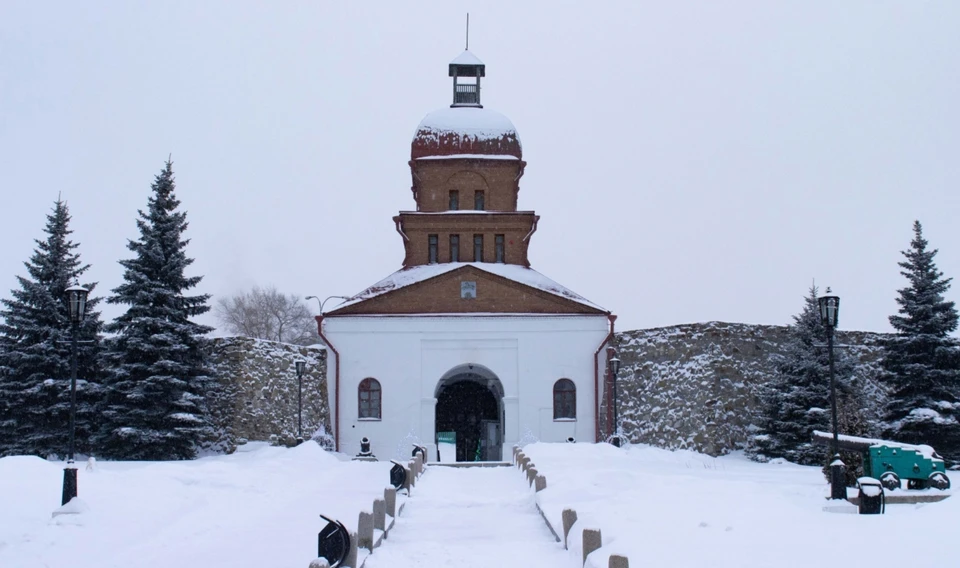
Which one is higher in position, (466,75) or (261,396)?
(466,75)

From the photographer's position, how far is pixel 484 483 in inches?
724

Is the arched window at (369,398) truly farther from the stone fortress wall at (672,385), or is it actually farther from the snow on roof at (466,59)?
the snow on roof at (466,59)

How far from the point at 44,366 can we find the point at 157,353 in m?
2.74

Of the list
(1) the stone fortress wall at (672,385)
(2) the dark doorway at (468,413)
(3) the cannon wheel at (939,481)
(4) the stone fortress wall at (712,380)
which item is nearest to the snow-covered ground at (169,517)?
(1) the stone fortress wall at (672,385)

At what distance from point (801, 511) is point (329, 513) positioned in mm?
6617

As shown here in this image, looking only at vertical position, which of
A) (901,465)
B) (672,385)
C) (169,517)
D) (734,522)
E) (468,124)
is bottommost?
(169,517)

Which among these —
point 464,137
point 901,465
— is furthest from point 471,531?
point 464,137

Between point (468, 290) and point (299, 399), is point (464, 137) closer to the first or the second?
point (468, 290)

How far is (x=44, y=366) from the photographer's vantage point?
78.8 ft

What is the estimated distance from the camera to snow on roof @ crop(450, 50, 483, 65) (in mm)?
36656

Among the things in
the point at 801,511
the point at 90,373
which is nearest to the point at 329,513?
the point at 801,511

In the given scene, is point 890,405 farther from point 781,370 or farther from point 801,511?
point 801,511

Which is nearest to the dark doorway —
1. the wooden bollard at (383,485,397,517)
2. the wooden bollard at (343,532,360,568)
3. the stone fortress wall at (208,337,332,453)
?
the stone fortress wall at (208,337,332,453)

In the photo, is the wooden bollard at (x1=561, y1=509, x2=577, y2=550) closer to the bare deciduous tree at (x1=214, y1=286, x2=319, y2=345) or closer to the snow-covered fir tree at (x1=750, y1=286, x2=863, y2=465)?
the snow-covered fir tree at (x1=750, y1=286, x2=863, y2=465)
